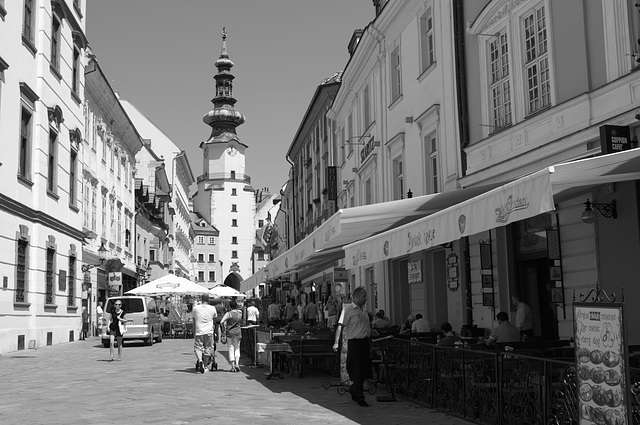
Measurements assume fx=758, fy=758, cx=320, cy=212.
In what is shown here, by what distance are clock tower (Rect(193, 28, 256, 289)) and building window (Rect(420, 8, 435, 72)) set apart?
9511cm

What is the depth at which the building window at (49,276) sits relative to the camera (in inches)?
984

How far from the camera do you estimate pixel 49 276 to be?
25.3 metres

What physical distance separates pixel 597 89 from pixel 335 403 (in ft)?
20.4

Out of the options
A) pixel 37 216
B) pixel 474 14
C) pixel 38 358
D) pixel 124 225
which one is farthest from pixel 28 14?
pixel 124 225

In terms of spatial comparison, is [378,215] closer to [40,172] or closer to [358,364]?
[358,364]

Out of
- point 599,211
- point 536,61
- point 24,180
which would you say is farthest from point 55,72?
point 599,211

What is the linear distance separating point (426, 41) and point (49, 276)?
14.6 metres

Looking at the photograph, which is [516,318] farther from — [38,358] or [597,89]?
[38,358]

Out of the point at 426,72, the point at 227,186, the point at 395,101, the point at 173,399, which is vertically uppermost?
the point at 227,186

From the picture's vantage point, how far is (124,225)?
44.5 meters

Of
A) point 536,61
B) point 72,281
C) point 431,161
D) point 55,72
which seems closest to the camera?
point 536,61

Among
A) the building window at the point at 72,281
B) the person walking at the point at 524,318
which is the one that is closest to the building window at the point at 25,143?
the building window at the point at 72,281

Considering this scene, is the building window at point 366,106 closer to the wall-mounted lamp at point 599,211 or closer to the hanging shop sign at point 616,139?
the wall-mounted lamp at point 599,211

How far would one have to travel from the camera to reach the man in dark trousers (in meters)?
10.7
